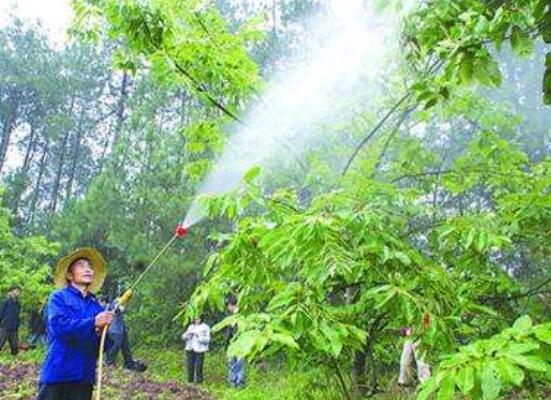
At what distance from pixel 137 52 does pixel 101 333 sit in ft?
6.54

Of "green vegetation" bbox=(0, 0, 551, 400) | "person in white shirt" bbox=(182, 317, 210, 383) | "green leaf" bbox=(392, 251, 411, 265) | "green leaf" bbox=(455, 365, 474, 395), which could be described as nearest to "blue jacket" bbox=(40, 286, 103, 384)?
"green vegetation" bbox=(0, 0, 551, 400)

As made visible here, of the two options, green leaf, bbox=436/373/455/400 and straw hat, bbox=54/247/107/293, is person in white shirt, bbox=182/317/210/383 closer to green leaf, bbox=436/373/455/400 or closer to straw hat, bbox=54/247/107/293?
straw hat, bbox=54/247/107/293

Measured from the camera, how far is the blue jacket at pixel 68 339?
3.91 metres

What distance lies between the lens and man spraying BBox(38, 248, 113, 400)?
3914 millimetres

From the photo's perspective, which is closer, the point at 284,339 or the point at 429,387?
the point at 429,387

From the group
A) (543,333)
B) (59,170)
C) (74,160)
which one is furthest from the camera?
(74,160)

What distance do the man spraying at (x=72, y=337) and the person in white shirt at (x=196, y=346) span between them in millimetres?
8465

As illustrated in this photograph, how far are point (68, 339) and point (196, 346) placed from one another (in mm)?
8719

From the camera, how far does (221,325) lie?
9.05 ft

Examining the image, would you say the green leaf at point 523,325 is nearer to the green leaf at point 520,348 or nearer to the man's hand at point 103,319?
the green leaf at point 520,348

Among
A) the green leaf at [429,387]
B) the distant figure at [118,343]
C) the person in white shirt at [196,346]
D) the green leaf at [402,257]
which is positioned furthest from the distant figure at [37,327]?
the green leaf at [429,387]

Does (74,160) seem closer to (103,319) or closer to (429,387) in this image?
(103,319)

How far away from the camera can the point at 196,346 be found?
40.9 feet

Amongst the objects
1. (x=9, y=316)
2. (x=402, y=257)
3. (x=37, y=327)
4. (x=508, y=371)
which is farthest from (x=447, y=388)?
(x=37, y=327)
